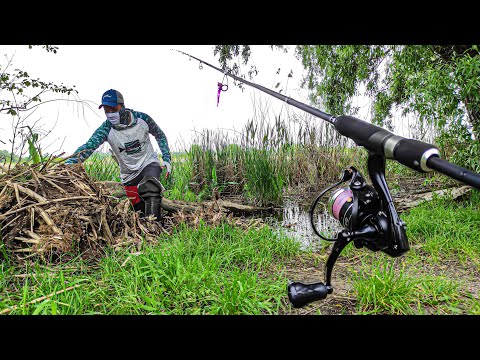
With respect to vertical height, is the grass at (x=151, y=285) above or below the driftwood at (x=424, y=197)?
below

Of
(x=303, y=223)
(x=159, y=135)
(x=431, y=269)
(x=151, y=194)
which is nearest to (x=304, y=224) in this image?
(x=303, y=223)

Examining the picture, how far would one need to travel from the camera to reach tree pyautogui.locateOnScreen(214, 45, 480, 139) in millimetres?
2736

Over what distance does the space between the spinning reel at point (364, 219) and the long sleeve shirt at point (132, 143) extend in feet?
4.51

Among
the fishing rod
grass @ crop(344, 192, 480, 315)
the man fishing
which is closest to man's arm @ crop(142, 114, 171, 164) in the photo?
the man fishing

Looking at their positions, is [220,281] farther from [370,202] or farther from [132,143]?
[132,143]

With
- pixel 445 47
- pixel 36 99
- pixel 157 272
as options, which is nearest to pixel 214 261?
pixel 157 272

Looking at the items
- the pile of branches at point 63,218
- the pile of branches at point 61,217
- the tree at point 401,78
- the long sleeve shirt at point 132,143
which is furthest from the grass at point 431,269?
the long sleeve shirt at point 132,143

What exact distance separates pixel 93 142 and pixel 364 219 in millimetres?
1821

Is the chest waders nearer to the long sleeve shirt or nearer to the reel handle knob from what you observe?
the long sleeve shirt

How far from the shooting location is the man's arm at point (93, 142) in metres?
2.39

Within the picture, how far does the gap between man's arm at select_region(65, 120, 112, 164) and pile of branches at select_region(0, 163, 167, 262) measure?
0.08 m

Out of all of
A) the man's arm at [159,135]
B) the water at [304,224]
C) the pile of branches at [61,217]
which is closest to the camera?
the pile of branches at [61,217]

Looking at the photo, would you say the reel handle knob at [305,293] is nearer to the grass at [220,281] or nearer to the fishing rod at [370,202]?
the fishing rod at [370,202]
